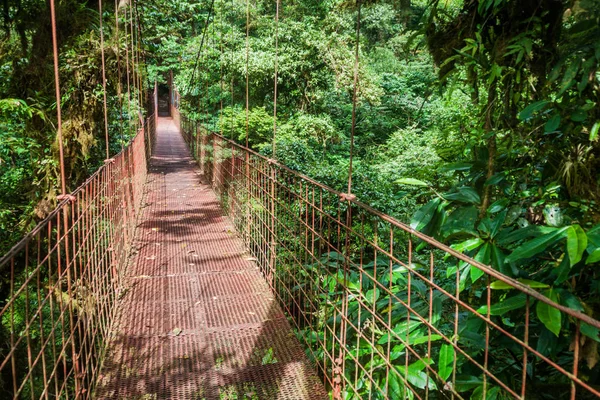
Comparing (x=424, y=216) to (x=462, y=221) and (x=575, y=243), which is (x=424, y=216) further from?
(x=575, y=243)

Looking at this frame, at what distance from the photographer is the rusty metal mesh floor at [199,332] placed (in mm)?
2080

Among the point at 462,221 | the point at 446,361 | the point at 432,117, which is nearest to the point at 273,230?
the point at 462,221

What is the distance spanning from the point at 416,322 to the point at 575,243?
58 cm

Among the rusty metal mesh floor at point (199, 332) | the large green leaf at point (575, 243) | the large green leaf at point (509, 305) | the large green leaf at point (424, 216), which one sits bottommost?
the rusty metal mesh floor at point (199, 332)

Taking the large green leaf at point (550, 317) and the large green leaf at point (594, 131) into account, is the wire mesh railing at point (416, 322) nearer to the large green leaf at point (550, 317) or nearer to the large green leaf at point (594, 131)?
the large green leaf at point (550, 317)

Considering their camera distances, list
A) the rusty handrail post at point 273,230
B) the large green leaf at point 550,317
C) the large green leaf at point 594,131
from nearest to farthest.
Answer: the large green leaf at point 550,317, the large green leaf at point 594,131, the rusty handrail post at point 273,230

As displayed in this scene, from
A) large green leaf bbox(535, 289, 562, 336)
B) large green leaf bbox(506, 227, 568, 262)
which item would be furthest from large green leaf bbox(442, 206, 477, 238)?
large green leaf bbox(535, 289, 562, 336)

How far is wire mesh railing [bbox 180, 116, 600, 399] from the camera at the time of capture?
1.05 meters

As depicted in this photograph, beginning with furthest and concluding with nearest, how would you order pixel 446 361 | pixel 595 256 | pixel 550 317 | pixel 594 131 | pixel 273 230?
1. pixel 273 230
2. pixel 594 131
3. pixel 446 361
4. pixel 595 256
5. pixel 550 317

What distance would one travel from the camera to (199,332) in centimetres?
258

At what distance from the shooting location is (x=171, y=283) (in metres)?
3.26

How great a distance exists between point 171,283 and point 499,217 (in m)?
2.43

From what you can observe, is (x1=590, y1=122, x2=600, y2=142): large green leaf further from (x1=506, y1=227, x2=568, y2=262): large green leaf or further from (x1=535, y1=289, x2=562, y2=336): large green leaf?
(x1=535, y1=289, x2=562, y2=336): large green leaf

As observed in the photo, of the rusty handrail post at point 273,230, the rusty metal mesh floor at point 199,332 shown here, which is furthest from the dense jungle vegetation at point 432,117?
the rusty metal mesh floor at point 199,332
